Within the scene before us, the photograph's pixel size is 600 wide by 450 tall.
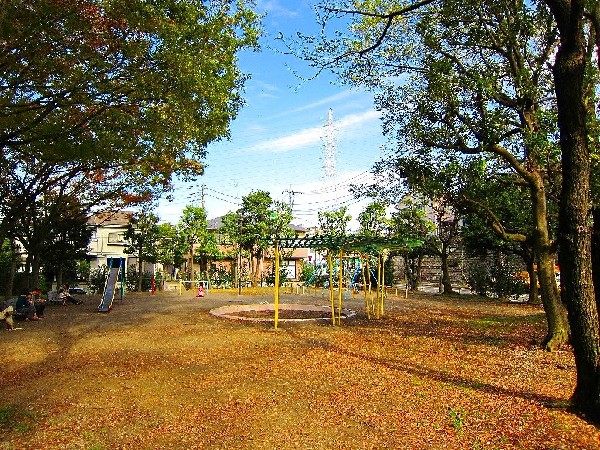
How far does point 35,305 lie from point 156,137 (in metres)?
9.06

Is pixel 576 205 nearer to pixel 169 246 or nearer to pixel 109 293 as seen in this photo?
pixel 109 293

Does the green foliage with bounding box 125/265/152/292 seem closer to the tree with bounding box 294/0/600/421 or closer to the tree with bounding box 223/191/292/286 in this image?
the tree with bounding box 223/191/292/286

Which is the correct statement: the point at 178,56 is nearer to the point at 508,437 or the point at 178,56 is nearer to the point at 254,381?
the point at 254,381

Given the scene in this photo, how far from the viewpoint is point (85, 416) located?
5.77 metres

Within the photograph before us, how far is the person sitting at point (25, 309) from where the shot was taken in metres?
15.1

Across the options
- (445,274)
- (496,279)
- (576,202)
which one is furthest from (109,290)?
(496,279)

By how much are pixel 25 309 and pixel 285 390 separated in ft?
39.0

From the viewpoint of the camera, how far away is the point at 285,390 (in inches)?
273

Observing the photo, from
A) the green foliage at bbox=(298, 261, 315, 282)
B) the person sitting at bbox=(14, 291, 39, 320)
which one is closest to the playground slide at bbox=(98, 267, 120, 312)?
the person sitting at bbox=(14, 291, 39, 320)

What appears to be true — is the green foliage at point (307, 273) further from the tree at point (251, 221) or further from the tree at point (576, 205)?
the tree at point (576, 205)

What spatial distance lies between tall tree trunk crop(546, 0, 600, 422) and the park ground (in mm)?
720

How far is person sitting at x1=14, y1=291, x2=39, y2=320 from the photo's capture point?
1512cm

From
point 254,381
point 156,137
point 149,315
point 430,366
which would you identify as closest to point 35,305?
point 149,315

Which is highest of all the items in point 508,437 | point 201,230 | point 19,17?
point 19,17
